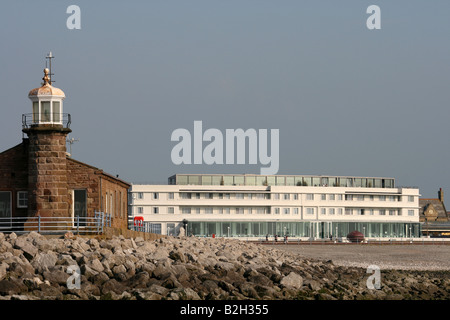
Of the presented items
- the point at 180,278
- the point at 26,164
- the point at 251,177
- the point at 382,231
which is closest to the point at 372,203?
the point at 382,231

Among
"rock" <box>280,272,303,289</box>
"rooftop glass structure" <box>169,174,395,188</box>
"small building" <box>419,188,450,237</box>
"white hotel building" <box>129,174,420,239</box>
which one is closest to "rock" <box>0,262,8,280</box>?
"rock" <box>280,272,303,289</box>

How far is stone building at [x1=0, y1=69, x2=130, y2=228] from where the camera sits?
120ft

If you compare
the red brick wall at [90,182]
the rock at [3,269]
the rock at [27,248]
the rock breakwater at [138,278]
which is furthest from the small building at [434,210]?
the rock at [3,269]

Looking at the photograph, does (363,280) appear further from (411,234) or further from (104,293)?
(411,234)

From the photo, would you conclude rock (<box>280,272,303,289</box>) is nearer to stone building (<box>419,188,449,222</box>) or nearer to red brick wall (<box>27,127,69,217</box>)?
red brick wall (<box>27,127,69,217</box>)

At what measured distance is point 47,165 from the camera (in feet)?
120

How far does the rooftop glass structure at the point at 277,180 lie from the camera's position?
117m

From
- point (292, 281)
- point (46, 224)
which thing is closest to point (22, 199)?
point (46, 224)

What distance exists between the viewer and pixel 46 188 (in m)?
36.7

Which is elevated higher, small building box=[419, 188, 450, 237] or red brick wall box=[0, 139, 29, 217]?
red brick wall box=[0, 139, 29, 217]

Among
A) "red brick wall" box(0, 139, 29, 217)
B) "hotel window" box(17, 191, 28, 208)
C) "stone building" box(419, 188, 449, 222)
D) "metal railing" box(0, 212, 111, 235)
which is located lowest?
"stone building" box(419, 188, 449, 222)

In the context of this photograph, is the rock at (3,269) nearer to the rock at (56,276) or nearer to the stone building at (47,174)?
the rock at (56,276)

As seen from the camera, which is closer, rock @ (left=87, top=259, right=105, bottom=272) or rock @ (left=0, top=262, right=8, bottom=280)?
rock @ (left=0, top=262, right=8, bottom=280)
